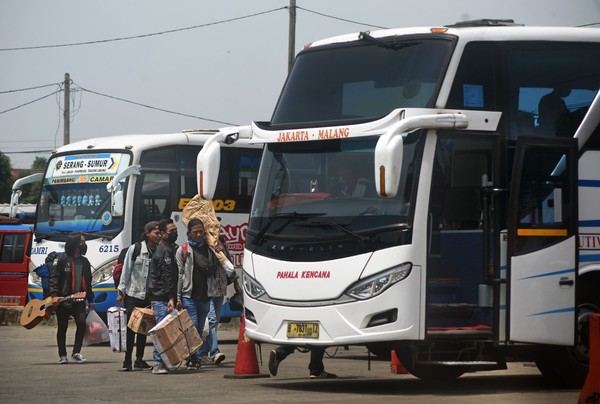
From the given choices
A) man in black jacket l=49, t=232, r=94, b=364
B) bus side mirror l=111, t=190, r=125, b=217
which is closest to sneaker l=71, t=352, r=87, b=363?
man in black jacket l=49, t=232, r=94, b=364

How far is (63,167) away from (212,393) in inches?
533

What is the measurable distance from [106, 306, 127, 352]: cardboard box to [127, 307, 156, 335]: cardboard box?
3.02 feet

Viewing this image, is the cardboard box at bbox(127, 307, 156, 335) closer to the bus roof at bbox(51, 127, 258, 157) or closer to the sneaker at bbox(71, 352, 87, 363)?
the sneaker at bbox(71, 352, 87, 363)

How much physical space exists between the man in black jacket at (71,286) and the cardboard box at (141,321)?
1451mm

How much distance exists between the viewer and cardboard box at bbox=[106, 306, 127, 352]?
18016 mm

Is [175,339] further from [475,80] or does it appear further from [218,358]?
[475,80]

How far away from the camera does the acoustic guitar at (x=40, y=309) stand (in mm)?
18156

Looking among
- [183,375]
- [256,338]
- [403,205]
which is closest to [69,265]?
[183,375]

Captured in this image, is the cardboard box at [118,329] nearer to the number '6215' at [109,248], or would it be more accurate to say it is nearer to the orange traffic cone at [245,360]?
the orange traffic cone at [245,360]

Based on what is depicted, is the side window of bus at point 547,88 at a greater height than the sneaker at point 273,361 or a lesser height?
greater

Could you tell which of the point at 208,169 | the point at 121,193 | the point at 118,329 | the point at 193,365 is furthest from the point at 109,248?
the point at 208,169

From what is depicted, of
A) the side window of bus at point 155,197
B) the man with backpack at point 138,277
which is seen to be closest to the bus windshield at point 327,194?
the man with backpack at point 138,277

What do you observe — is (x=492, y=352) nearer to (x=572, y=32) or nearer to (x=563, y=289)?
(x=563, y=289)

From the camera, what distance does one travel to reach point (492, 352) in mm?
13539
